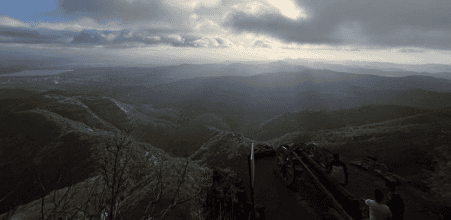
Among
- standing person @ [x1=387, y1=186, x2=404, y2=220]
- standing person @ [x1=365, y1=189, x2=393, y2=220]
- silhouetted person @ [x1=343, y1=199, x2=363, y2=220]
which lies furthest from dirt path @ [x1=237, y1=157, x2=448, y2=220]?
standing person @ [x1=365, y1=189, x2=393, y2=220]

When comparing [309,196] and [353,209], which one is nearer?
[353,209]

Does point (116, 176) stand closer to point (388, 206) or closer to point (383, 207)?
point (383, 207)

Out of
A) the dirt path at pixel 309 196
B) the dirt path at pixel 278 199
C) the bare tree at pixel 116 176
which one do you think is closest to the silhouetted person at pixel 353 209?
the dirt path at pixel 309 196

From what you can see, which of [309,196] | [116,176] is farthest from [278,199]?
[116,176]

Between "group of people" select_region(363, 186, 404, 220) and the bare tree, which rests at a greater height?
the bare tree

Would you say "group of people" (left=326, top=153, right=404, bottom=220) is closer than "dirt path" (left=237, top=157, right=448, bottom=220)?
Yes

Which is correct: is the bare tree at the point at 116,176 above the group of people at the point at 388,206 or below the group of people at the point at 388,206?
above

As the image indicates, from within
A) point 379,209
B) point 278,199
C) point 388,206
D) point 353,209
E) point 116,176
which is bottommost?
point 278,199

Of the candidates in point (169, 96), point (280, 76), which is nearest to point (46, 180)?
point (169, 96)

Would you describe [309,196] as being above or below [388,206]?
below

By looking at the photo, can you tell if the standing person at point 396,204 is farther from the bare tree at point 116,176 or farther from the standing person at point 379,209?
the bare tree at point 116,176

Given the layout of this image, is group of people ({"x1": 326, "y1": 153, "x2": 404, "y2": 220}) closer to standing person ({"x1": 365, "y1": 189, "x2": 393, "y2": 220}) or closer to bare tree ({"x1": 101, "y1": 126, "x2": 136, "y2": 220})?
standing person ({"x1": 365, "y1": 189, "x2": 393, "y2": 220})

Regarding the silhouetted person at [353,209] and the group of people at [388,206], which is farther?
the silhouetted person at [353,209]
